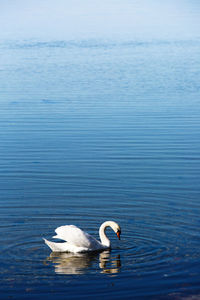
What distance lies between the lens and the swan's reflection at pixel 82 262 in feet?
36.6

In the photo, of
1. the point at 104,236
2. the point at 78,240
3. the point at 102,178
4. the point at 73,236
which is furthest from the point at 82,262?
the point at 102,178

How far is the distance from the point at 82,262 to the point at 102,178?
5.90 meters

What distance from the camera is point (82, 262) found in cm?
1187

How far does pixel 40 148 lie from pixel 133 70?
19.9 metres

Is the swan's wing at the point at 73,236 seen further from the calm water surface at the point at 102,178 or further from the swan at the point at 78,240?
the calm water surface at the point at 102,178

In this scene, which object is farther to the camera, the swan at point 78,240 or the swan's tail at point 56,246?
the swan at point 78,240

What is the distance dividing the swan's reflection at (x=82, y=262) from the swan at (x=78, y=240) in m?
0.12

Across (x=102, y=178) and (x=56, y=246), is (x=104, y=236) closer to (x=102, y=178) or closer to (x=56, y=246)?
(x=56, y=246)

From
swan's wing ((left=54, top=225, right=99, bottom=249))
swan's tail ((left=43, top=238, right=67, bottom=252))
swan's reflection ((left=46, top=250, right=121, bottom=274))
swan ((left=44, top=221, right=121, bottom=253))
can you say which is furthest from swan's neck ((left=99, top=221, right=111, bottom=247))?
swan's tail ((left=43, top=238, right=67, bottom=252))

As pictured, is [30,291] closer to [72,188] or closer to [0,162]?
[72,188]

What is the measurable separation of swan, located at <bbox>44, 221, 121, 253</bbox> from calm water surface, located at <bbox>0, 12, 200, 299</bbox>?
182mm

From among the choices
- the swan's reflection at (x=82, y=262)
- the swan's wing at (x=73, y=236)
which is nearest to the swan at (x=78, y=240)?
the swan's wing at (x=73, y=236)

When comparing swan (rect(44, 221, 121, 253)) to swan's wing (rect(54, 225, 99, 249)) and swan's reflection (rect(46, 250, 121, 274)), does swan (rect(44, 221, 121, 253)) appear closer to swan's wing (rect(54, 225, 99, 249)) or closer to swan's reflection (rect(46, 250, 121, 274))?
swan's wing (rect(54, 225, 99, 249))

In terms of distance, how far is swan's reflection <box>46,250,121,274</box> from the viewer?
11.1 m
